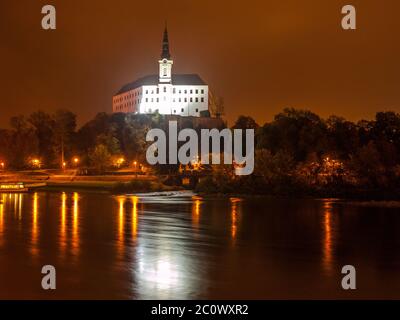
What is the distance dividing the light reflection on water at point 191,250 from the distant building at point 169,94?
9893cm

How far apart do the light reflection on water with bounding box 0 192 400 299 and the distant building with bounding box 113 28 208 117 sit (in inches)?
3895

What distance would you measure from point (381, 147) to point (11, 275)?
155ft

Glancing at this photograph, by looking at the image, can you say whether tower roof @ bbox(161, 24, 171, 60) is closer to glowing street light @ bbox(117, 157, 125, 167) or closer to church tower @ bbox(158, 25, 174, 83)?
church tower @ bbox(158, 25, 174, 83)

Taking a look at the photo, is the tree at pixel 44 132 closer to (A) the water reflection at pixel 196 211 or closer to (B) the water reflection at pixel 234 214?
(A) the water reflection at pixel 196 211

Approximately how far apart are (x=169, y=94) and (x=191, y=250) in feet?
387

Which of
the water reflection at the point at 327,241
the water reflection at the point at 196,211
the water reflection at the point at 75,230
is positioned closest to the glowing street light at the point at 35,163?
the water reflection at the point at 196,211

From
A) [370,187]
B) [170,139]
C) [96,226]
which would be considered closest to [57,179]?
[170,139]

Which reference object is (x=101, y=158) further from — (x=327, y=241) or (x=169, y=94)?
(x=327, y=241)

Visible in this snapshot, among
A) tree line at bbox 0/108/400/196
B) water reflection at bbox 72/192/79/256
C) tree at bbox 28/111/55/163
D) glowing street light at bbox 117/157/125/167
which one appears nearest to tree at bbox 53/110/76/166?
tree at bbox 28/111/55/163

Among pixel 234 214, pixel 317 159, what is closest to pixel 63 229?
pixel 234 214

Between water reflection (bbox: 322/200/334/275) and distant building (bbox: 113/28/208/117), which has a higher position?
distant building (bbox: 113/28/208/117)

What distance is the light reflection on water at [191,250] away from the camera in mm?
15781

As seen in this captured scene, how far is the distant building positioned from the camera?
136 m
